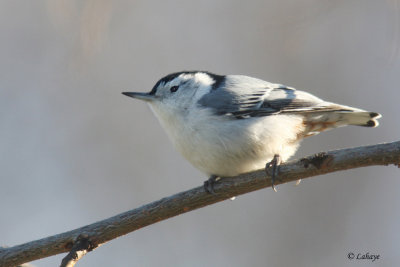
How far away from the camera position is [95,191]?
177 inches

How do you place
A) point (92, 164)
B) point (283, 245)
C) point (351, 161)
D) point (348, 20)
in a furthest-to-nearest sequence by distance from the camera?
point (92, 164)
point (283, 245)
point (348, 20)
point (351, 161)

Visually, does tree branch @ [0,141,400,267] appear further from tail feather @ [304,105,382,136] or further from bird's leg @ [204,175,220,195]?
tail feather @ [304,105,382,136]

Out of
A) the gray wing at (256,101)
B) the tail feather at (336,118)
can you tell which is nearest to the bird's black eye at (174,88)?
the gray wing at (256,101)

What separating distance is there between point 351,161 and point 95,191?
2870mm

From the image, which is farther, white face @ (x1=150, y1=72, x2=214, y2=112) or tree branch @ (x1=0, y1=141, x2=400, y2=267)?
white face @ (x1=150, y1=72, x2=214, y2=112)

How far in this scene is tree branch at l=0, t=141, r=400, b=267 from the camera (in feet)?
6.98

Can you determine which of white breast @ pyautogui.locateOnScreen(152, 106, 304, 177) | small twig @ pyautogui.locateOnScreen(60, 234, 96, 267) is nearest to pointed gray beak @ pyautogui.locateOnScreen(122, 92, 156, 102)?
white breast @ pyautogui.locateOnScreen(152, 106, 304, 177)

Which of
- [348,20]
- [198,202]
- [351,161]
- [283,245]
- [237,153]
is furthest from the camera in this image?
[283,245]

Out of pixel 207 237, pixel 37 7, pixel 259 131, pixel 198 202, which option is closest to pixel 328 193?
pixel 207 237

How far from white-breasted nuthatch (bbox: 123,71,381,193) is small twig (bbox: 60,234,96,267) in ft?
2.17

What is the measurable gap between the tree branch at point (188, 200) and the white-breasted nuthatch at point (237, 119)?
4.9 inches

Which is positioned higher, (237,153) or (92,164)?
(92,164)

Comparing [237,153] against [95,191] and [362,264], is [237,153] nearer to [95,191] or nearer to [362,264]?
[362,264]

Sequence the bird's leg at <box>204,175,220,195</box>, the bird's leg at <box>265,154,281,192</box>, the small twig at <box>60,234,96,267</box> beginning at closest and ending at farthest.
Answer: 1. the small twig at <box>60,234,96,267</box>
2. the bird's leg at <box>265,154,281,192</box>
3. the bird's leg at <box>204,175,220,195</box>
